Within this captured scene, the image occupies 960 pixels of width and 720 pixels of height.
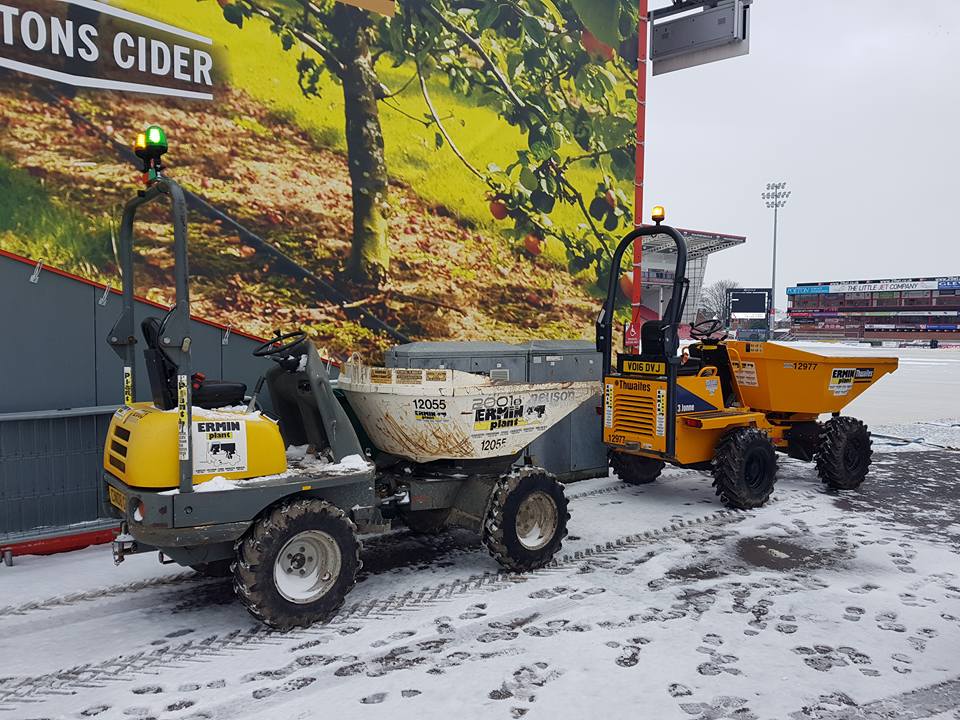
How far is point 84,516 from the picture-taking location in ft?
19.0

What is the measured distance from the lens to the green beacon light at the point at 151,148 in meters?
3.78

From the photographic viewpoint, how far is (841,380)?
8242 millimetres

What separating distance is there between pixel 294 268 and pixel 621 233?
459 centimetres

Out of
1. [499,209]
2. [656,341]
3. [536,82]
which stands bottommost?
[656,341]

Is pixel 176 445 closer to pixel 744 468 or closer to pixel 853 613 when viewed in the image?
pixel 853 613

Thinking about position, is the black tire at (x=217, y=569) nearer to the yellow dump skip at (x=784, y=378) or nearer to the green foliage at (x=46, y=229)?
the green foliage at (x=46, y=229)

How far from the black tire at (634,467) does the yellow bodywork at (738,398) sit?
2.61ft

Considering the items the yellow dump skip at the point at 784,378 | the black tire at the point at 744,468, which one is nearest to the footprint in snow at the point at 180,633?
the black tire at the point at 744,468

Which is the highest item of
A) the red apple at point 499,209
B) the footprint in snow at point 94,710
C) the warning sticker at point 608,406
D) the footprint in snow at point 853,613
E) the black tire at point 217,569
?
the red apple at point 499,209

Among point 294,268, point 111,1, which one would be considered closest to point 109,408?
point 294,268

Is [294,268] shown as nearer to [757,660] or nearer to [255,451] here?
[255,451]

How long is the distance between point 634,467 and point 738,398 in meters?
1.33

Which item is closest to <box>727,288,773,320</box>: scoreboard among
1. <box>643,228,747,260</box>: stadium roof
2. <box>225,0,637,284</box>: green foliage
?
<box>643,228,747,260</box>: stadium roof

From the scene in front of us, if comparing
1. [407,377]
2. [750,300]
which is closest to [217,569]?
[407,377]
